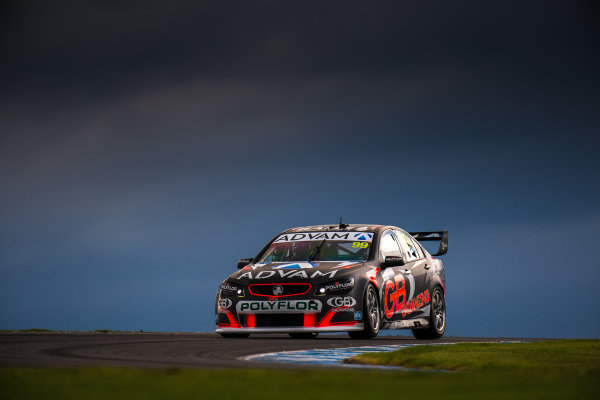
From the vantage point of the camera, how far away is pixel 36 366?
8.19 m

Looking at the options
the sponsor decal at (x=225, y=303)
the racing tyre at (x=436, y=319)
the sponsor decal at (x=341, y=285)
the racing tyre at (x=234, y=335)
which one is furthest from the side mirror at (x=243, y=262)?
the racing tyre at (x=436, y=319)

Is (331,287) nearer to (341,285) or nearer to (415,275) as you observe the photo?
(341,285)

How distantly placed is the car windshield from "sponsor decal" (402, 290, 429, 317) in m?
1.18

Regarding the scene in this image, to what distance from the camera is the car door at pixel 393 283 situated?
1512 centimetres

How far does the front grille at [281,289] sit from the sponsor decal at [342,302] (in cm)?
40

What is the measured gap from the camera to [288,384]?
6332 mm

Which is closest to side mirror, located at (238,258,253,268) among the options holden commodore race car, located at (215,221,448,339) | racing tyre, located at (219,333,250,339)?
holden commodore race car, located at (215,221,448,339)

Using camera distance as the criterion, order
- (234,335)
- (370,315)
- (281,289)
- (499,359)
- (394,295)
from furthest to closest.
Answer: (394,295) < (234,335) < (370,315) < (281,289) < (499,359)

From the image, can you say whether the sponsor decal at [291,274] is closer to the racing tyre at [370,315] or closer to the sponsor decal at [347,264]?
the sponsor decal at [347,264]

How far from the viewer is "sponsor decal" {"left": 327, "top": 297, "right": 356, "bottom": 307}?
14.2 meters

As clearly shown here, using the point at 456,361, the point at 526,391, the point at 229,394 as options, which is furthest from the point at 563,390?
the point at 456,361

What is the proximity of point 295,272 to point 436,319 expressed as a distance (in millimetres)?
3509

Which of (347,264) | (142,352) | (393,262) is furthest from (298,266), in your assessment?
(142,352)

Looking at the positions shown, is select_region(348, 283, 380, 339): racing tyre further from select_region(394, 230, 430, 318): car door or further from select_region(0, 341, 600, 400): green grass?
select_region(0, 341, 600, 400): green grass
